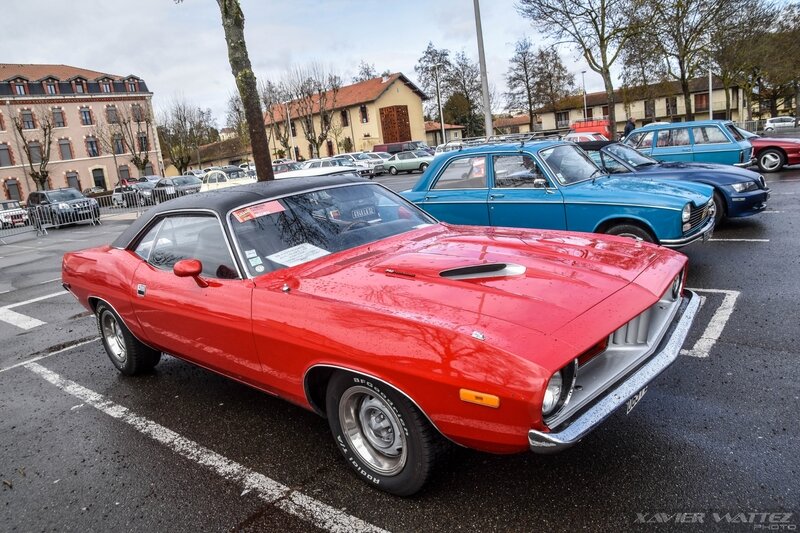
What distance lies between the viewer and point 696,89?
223ft

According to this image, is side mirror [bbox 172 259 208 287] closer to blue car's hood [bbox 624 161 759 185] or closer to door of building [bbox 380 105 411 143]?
blue car's hood [bbox 624 161 759 185]

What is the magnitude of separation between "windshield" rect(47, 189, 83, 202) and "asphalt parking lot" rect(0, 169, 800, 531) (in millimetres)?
22208

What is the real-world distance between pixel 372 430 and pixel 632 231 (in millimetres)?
4366

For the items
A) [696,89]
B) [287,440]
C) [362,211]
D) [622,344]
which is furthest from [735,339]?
[696,89]

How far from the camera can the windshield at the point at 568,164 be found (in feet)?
21.5

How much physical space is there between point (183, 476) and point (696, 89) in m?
78.5

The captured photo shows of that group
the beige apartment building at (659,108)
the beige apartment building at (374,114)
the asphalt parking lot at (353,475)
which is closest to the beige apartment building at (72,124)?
the beige apartment building at (374,114)

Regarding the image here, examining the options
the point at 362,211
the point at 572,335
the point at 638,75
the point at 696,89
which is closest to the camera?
the point at 572,335

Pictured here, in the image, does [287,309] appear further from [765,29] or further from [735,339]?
[765,29]

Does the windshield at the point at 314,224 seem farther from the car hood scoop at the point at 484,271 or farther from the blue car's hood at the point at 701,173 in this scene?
the blue car's hood at the point at 701,173

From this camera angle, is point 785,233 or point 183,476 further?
point 785,233

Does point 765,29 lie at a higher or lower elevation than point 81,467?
higher

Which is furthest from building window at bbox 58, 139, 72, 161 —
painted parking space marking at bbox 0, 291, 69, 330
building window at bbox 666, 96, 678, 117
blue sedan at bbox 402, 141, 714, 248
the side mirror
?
building window at bbox 666, 96, 678, 117

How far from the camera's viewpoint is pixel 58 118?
5622 centimetres
